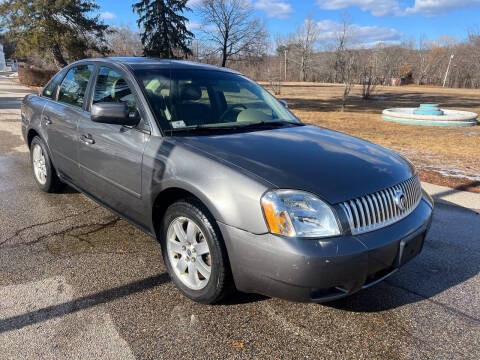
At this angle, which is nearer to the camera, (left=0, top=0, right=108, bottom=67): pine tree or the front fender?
the front fender

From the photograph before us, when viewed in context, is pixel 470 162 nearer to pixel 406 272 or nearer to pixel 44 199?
pixel 406 272

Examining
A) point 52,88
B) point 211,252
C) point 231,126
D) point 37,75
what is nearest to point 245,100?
point 231,126

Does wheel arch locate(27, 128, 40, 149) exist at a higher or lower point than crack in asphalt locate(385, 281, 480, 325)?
higher

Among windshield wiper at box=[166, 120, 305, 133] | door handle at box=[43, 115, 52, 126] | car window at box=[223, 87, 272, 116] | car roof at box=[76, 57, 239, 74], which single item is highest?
car roof at box=[76, 57, 239, 74]

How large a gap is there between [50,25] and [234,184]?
2329 centimetres

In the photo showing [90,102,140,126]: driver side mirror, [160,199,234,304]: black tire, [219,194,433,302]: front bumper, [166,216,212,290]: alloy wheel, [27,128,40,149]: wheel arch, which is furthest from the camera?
[27,128,40,149]: wheel arch

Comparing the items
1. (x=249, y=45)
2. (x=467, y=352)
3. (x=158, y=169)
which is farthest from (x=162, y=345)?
(x=249, y=45)

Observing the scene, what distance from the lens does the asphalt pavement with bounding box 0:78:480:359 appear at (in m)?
2.27

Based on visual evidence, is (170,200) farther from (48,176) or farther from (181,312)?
(48,176)

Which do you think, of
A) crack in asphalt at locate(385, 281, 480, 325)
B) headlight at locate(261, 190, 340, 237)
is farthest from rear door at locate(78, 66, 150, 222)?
crack in asphalt at locate(385, 281, 480, 325)

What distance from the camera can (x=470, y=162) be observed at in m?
8.05

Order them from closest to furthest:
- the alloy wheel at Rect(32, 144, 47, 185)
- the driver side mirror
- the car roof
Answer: the driver side mirror < the car roof < the alloy wheel at Rect(32, 144, 47, 185)

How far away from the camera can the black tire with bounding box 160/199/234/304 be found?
2.39m

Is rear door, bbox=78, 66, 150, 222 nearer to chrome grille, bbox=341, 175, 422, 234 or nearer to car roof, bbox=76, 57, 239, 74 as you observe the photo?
car roof, bbox=76, 57, 239, 74
